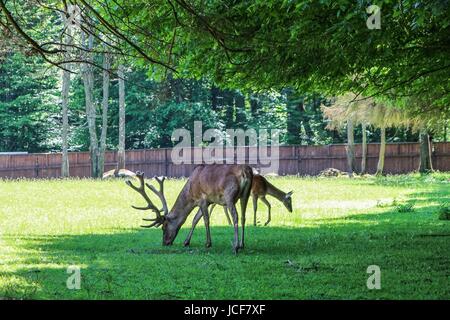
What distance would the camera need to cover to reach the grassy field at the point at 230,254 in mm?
9375

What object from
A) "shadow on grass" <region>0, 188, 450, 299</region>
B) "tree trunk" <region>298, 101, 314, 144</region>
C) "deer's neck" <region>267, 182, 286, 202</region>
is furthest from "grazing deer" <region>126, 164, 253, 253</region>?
"tree trunk" <region>298, 101, 314, 144</region>

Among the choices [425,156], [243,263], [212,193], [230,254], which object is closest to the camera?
[243,263]

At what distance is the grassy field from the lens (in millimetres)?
9375

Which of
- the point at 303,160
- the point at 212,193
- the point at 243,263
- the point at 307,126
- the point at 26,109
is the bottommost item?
the point at 243,263

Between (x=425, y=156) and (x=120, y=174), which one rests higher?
Result: (x=425, y=156)

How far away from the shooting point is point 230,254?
1277 centimetres

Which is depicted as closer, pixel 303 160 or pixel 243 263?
pixel 243 263

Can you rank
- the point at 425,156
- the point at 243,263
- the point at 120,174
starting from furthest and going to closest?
the point at 425,156 → the point at 120,174 → the point at 243,263

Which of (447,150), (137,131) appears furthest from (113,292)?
(137,131)

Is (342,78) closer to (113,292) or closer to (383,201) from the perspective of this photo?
(113,292)

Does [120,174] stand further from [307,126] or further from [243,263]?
[243,263]

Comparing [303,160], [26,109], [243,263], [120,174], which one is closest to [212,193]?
[243,263]

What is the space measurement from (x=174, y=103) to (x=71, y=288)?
44.3m

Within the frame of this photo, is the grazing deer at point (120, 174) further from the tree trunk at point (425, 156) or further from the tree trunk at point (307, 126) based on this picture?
the tree trunk at point (307, 126)
